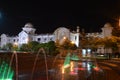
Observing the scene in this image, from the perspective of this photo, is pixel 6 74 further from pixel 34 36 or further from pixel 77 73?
pixel 34 36

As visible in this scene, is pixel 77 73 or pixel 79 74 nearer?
pixel 79 74

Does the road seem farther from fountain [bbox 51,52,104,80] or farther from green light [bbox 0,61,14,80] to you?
green light [bbox 0,61,14,80]

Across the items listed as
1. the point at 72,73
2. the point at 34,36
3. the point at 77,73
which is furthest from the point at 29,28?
the point at 72,73

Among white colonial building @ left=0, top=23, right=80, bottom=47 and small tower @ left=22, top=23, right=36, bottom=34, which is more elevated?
small tower @ left=22, top=23, right=36, bottom=34

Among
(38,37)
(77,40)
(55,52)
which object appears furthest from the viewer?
(38,37)

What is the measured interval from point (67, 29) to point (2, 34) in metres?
39.6

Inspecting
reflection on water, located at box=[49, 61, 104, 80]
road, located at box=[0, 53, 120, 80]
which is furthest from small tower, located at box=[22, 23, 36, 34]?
reflection on water, located at box=[49, 61, 104, 80]

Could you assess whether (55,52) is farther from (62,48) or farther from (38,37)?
(38,37)

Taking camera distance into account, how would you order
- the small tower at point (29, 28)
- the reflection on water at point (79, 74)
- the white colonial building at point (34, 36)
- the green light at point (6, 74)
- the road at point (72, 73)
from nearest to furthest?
the green light at point (6, 74)
the reflection on water at point (79, 74)
the road at point (72, 73)
the white colonial building at point (34, 36)
the small tower at point (29, 28)

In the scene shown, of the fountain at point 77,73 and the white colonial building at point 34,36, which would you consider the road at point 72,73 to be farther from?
the white colonial building at point 34,36

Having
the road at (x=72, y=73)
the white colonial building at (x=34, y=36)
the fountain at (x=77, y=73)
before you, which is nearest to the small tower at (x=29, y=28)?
the white colonial building at (x=34, y=36)

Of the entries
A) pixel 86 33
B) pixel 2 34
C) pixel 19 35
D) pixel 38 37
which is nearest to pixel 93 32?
pixel 86 33

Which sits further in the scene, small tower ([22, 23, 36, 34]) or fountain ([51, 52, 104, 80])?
small tower ([22, 23, 36, 34])

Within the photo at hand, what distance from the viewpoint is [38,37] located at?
464ft
